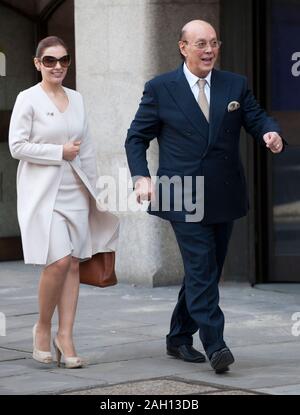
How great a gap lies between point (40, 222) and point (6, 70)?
6.26 meters

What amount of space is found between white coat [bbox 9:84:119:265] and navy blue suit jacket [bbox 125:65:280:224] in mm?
390

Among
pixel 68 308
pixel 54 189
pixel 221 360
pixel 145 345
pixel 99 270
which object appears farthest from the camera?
pixel 145 345

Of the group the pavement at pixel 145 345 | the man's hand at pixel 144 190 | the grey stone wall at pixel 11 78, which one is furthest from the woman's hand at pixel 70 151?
the grey stone wall at pixel 11 78

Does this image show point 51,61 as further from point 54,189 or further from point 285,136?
point 285,136

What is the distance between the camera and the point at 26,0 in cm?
1407

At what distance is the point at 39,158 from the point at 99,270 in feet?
2.68

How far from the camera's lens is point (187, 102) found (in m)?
7.90

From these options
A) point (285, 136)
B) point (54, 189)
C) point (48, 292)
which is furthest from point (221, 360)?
point (285, 136)

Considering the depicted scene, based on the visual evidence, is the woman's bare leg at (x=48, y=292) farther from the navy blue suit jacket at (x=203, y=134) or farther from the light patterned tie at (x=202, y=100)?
the light patterned tie at (x=202, y=100)

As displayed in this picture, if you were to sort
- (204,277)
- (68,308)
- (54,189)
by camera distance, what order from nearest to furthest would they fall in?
(204,277), (54,189), (68,308)

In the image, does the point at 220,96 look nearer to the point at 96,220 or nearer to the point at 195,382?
the point at 96,220

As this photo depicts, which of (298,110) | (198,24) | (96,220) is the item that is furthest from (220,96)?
(298,110)

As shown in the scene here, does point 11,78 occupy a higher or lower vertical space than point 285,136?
higher

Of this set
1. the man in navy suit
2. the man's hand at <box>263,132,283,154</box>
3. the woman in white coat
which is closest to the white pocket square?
the man in navy suit
